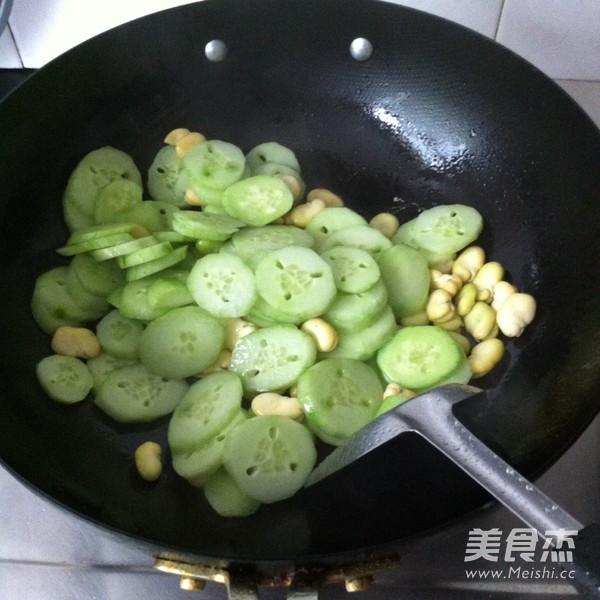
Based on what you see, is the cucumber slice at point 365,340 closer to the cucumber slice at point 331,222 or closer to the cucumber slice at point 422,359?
the cucumber slice at point 422,359

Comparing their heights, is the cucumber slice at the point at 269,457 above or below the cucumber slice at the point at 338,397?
below

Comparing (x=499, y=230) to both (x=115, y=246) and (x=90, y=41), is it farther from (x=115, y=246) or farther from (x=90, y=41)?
(x=90, y=41)

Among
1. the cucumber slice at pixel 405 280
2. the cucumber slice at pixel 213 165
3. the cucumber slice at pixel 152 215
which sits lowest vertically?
the cucumber slice at pixel 405 280

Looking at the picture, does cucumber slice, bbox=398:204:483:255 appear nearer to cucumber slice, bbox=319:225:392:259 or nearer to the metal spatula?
cucumber slice, bbox=319:225:392:259

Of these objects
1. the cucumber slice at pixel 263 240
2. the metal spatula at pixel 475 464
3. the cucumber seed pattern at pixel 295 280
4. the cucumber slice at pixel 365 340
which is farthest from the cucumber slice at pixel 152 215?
the metal spatula at pixel 475 464

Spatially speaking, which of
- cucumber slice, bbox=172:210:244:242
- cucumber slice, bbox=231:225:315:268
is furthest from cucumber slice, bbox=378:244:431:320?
cucumber slice, bbox=172:210:244:242

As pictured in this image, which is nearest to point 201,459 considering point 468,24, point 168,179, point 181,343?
point 181,343

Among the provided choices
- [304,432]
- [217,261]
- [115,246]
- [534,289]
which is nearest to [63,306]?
[115,246]
